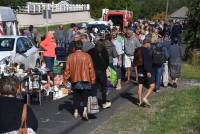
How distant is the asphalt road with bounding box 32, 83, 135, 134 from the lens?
12.7 m

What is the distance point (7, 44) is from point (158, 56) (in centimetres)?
583

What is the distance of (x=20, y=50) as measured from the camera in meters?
21.6

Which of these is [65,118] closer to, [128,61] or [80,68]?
[80,68]

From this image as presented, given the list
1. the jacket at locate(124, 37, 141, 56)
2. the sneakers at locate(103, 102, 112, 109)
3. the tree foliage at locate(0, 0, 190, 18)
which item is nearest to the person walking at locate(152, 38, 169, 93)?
the jacket at locate(124, 37, 141, 56)

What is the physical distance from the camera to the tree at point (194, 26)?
30297 mm

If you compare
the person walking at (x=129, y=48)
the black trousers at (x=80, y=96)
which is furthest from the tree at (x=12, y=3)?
the black trousers at (x=80, y=96)

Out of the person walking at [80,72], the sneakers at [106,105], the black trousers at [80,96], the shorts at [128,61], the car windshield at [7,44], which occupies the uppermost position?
the person walking at [80,72]

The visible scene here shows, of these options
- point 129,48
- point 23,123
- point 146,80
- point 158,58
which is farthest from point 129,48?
point 23,123

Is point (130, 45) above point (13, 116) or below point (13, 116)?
below

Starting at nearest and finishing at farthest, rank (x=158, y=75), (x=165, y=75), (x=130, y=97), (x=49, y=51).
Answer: (x=130, y=97), (x=158, y=75), (x=165, y=75), (x=49, y=51)

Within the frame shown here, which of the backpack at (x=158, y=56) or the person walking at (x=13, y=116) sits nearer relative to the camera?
the person walking at (x=13, y=116)

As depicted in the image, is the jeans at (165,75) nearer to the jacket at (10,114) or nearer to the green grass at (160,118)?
the green grass at (160,118)

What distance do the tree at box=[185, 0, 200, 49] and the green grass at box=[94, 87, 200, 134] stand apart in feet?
42.6

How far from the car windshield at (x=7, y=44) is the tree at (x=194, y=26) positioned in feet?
36.8
